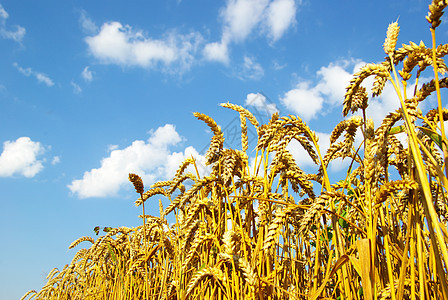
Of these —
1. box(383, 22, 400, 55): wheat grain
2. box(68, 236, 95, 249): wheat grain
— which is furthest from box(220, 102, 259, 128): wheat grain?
box(68, 236, 95, 249): wheat grain

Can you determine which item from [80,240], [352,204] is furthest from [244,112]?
[80,240]

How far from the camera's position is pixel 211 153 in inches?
72.2

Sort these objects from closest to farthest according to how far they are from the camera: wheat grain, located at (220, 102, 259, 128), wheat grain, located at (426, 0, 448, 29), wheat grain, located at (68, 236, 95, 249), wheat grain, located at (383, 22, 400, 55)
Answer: wheat grain, located at (426, 0, 448, 29) < wheat grain, located at (383, 22, 400, 55) < wheat grain, located at (220, 102, 259, 128) < wheat grain, located at (68, 236, 95, 249)

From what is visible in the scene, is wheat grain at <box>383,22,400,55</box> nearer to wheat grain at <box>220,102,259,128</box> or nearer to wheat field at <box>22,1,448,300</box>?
wheat field at <box>22,1,448,300</box>

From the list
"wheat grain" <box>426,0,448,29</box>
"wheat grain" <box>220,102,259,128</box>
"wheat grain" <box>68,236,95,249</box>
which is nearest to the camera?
"wheat grain" <box>426,0,448,29</box>

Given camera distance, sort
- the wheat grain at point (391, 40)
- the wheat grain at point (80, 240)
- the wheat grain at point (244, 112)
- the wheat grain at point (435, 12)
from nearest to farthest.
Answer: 1. the wheat grain at point (435, 12)
2. the wheat grain at point (391, 40)
3. the wheat grain at point (244, 112)
4. the wheat grain at point (80, 240)

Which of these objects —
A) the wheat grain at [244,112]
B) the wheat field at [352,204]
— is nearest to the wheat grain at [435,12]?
the wheat field at [352,204]

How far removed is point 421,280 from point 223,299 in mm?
1020

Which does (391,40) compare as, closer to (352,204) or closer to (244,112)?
(352,204)

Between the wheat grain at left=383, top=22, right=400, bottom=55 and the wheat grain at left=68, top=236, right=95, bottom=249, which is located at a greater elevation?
the wheat grain at left=383, top=22, right=400, bottom=55

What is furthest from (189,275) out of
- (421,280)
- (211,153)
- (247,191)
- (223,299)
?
(421,280)

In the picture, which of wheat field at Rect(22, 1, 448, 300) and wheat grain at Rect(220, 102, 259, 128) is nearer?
wheat field at Rect(22, 1, 448, 300)

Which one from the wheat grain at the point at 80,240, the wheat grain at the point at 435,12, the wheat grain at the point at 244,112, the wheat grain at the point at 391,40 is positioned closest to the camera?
the wheat grain at the point at 435,12

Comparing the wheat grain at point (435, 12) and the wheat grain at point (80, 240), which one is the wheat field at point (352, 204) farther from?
the wheat grain at point (80, 240)
